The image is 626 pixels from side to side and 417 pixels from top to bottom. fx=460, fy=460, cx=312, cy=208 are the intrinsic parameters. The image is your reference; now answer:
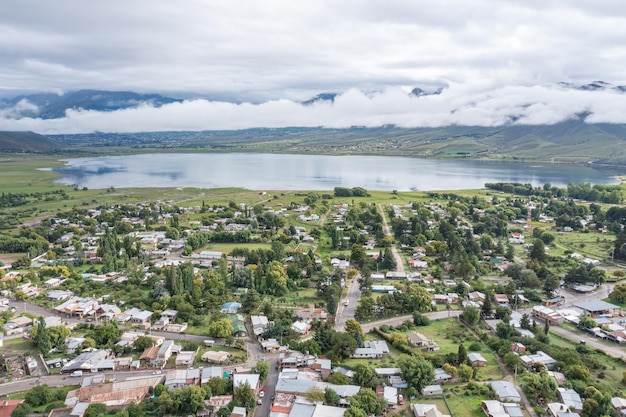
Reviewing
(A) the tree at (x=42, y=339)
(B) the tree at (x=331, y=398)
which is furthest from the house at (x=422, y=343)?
(A) the tree at (x=42, y=339)

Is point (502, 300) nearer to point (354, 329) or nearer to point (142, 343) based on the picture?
point (354, 329)

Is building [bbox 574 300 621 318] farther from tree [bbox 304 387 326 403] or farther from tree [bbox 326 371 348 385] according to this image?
tree [bbox 304 387 326 403]

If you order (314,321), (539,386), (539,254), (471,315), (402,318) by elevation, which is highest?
(539,254)

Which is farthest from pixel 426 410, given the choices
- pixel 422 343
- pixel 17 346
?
pixel 17 346

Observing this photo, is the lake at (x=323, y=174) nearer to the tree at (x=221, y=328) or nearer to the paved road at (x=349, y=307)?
the paved road at (x=349, y=307)

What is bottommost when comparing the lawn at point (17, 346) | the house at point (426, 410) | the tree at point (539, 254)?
the lawn at point (17, 346)

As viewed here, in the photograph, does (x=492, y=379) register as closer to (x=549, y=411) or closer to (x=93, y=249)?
(x=549, y=411)

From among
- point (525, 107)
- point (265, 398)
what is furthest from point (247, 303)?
point (525, 107)
